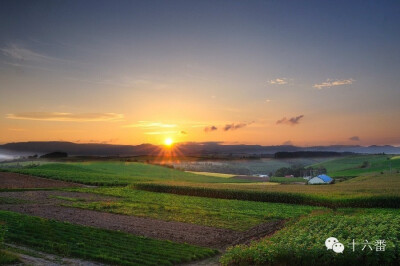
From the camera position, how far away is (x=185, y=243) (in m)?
27.9

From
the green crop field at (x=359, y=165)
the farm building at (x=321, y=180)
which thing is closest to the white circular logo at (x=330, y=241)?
the farm building at (x=321, y=180)

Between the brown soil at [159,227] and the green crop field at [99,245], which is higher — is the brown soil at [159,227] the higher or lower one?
the lower one

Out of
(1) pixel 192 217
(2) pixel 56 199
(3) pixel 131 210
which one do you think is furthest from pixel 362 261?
(2) pixel 56 199

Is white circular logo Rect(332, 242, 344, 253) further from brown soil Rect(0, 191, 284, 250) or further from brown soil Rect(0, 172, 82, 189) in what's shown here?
brown soil Rect(0, 172, 82, 189)

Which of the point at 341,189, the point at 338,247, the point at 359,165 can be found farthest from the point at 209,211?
the point at 359,165

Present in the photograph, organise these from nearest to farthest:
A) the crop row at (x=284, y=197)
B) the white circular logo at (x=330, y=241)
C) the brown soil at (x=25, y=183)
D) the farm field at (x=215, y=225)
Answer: the white circular logo at (x=330, y=241) → the farm field at (x=215, y=225) → the crop row at (x=284, y=197) → the brown soil at (x=25, y=183)

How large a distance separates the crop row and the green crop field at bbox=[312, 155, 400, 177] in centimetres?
6816

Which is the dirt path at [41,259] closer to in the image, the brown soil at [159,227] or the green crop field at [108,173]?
the brown soil at [159,227]

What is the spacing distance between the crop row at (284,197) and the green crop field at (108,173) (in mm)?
18992

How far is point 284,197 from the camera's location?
57688 millimetres

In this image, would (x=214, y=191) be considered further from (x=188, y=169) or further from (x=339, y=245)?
(x=188, y=169)

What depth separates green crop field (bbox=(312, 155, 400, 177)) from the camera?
415 ft

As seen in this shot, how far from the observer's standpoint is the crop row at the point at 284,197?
50.5 metres

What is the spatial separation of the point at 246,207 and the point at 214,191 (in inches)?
607
